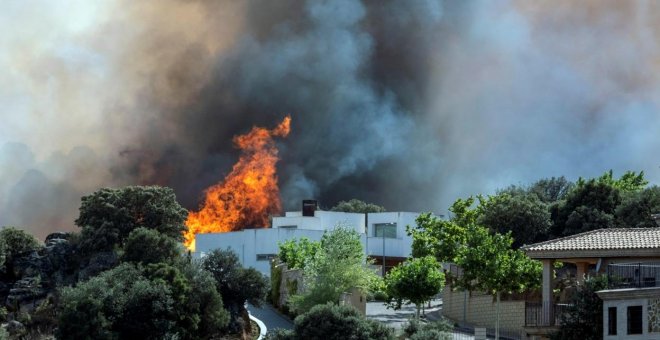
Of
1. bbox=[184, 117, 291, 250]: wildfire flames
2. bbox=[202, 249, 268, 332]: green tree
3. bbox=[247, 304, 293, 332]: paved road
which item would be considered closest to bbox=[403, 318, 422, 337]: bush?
bbox=[247, 304, 293, 332]: paved road

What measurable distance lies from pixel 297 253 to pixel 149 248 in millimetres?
11205

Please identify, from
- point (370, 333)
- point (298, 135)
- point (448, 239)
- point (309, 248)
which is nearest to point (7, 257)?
point (309, 248)

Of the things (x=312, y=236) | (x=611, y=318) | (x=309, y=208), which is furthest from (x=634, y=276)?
(x=309, y=208)

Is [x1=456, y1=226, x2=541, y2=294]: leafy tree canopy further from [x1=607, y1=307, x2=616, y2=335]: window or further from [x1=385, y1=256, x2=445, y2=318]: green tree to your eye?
[x1=607, y1=307, x2=616, y2=335]: window

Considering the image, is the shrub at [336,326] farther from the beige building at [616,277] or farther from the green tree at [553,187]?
the green tree at [553,187]

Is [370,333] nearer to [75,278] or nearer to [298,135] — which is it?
[75,278]

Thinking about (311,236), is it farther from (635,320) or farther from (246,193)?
(635,320)

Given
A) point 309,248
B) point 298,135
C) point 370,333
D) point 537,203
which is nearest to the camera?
point 370,333

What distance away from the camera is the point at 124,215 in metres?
95.5

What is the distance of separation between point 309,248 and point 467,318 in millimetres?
14895

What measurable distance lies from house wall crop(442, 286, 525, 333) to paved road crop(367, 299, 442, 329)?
2.36 metres

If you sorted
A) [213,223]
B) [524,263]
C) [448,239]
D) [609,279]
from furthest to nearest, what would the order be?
1. [213,223]
2. [448,239]
3. [524,263]
4. [609,279]

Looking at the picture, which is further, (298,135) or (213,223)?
(298,135)

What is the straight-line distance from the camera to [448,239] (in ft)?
277
